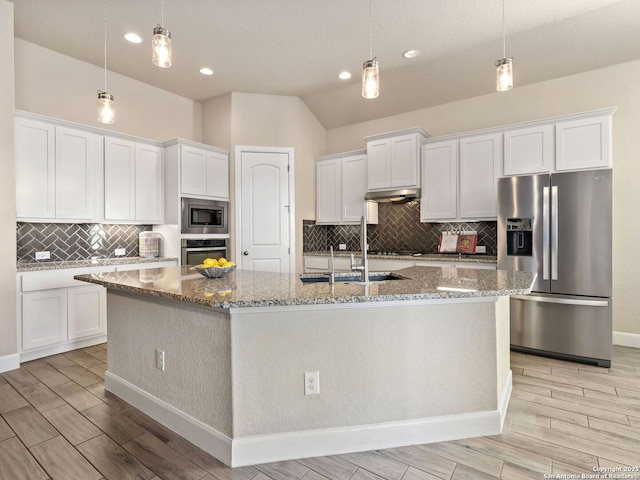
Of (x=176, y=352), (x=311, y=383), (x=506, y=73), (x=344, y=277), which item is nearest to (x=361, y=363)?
(x=311, y=383)

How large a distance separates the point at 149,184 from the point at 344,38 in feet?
9.41

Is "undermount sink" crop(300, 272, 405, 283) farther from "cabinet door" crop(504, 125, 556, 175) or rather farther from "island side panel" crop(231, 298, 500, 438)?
"cabinet door" crop(504, 125, 556, 175)

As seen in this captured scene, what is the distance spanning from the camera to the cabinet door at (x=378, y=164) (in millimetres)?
4621

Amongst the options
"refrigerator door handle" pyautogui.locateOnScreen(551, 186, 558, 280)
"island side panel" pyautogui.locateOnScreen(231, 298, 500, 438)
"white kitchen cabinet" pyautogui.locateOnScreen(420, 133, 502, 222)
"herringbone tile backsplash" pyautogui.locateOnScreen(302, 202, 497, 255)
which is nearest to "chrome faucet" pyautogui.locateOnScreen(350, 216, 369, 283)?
"island side panel" pyautogui.locateOnScreen(231, 298, 500, 438)

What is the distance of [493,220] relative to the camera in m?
3.96

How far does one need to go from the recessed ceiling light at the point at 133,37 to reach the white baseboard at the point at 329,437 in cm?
352

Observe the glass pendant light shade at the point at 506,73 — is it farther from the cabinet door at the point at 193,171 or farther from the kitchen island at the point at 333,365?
the cabinet door at the point at 193,171

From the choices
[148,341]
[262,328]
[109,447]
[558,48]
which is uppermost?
[558,48]

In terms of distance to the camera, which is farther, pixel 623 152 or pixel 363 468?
pixel 623 152

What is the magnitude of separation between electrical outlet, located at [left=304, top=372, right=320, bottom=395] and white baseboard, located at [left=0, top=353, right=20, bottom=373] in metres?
2.90

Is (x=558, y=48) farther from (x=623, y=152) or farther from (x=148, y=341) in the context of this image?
(x=148, y=341)

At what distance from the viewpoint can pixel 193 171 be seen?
4461 millimetres

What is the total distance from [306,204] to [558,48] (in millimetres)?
3462

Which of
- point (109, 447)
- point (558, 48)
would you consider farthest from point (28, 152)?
point (558, 48)
